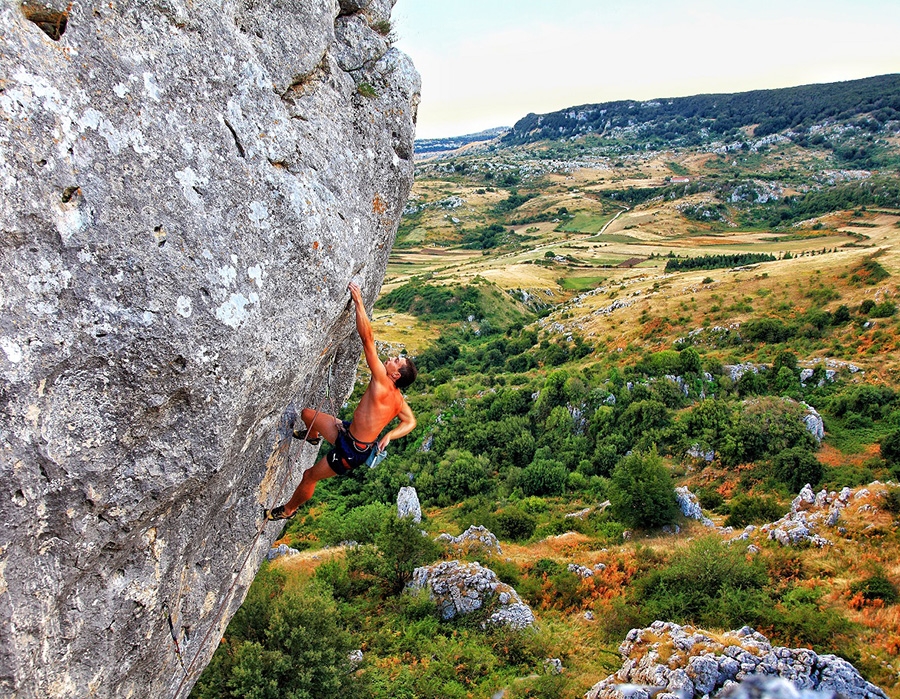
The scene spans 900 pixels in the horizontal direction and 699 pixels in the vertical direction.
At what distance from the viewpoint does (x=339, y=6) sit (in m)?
6.86

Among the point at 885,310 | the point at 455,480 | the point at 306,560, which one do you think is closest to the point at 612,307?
the point at 885,310

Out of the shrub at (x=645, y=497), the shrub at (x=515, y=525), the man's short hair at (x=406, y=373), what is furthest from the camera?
the shrub at (x=515, y=525)

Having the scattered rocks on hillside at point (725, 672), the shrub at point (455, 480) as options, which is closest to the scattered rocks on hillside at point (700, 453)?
the shrub at point (455, 480)

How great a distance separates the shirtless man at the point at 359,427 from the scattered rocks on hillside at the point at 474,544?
15.3m

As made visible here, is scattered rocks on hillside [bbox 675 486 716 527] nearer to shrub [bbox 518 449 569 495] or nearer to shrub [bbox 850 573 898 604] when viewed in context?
shrub [bbox 850 573 898 604]

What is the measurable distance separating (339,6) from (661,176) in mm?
206661

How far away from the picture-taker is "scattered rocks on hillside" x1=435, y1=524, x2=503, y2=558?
21625 mm

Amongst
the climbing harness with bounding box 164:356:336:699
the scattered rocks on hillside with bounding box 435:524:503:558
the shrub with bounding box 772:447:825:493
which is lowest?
the scattered rocks on hillside with bounding box 435:524:503:558

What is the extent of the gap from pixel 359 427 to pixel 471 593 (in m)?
12.8

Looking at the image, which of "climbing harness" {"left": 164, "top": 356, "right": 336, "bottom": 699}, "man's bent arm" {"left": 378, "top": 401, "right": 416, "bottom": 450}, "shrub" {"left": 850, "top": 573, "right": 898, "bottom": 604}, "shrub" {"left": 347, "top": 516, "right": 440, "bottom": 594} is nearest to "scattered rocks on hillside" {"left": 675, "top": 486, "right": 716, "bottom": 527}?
"shrub" {"left": 850, "top": 573, "right": 898, "bottom": 604}

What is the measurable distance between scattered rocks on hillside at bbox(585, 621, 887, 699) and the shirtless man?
8554 mm

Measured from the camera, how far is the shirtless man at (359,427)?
7113mm

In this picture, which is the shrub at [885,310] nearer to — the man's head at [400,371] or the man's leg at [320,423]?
the man's head at [400,371]

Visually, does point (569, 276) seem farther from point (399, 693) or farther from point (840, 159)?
point (840, 159)
